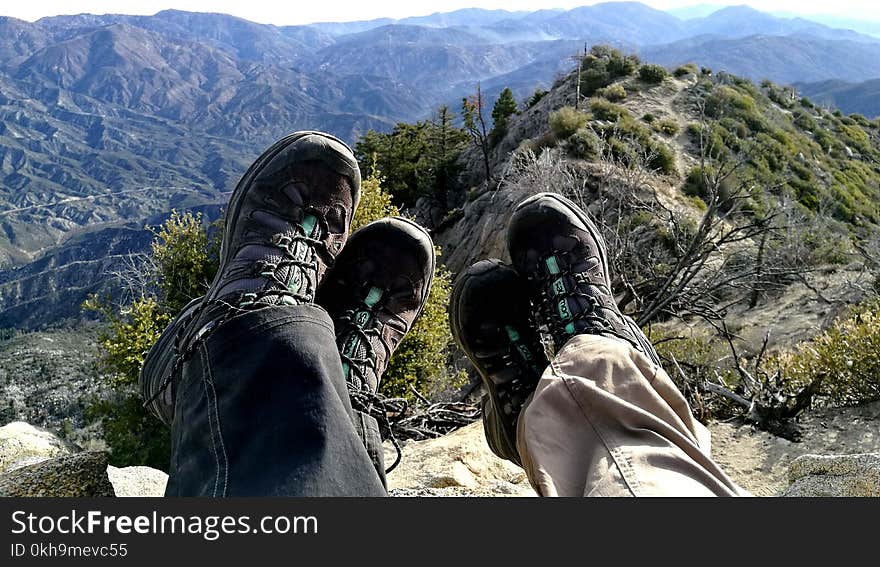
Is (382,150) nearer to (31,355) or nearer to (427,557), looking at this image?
(427,557)

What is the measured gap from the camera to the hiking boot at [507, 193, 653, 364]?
2.79 metres

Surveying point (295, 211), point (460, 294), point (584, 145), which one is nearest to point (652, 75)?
point (584, 145)

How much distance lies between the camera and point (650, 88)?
22953 mm

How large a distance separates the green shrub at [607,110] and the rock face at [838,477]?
16801 mm

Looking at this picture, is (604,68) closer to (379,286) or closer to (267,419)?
(379,286)

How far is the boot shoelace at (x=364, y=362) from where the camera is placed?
98.3 inches

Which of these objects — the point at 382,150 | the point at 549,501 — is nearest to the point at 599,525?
the point at 549,501

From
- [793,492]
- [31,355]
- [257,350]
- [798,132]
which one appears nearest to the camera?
[257,350]

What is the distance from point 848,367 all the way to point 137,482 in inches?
172

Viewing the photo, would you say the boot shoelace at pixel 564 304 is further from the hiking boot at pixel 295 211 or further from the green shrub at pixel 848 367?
the green shrub at pixel 848 367

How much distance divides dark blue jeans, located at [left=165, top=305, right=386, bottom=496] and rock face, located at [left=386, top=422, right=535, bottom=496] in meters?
1.41

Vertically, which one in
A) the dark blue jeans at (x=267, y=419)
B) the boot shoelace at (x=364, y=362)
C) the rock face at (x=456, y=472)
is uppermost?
the dark blue jeans at (x=267, y=419)

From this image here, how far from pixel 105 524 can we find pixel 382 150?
91.3ft

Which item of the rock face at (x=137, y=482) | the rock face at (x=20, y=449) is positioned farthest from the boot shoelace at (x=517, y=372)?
the rock face at (x=20, y=449)
